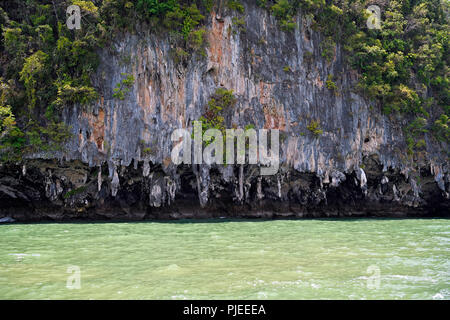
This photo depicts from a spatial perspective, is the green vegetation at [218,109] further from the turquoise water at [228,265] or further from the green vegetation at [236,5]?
the turquoise water at [228,265]

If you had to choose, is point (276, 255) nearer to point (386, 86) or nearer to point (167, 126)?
point (167, 126)

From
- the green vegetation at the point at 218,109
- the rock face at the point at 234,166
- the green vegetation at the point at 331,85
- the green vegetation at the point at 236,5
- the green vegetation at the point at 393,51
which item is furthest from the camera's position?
the green vegetation at the point at 331,85

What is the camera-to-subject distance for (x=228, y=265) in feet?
27.0

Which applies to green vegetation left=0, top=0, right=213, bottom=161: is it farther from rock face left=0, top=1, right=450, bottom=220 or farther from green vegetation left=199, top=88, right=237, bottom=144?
green vegetation left=199, top=88, right=237, bottom=144

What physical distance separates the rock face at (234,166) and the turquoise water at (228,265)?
602 cm

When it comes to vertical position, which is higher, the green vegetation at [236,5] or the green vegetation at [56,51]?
the green vegetation at [236,5]

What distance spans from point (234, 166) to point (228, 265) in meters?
12.0

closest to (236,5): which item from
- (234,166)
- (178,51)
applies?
(178,51)

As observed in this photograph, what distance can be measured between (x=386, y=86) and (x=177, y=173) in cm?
1226

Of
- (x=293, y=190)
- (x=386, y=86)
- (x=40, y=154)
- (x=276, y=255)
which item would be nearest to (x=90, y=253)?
(x=276, y=255)

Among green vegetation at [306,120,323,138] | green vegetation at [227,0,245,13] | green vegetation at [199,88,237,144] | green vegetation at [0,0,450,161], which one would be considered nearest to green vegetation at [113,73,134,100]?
green vegetation at [0,0,450,161]

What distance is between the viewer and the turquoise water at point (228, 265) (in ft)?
20.8

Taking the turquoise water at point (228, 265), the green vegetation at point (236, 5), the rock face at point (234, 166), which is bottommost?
the turquoise water at point (228, 265)

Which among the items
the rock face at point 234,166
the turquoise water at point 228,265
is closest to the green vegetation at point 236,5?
the rock face at point 234,166
